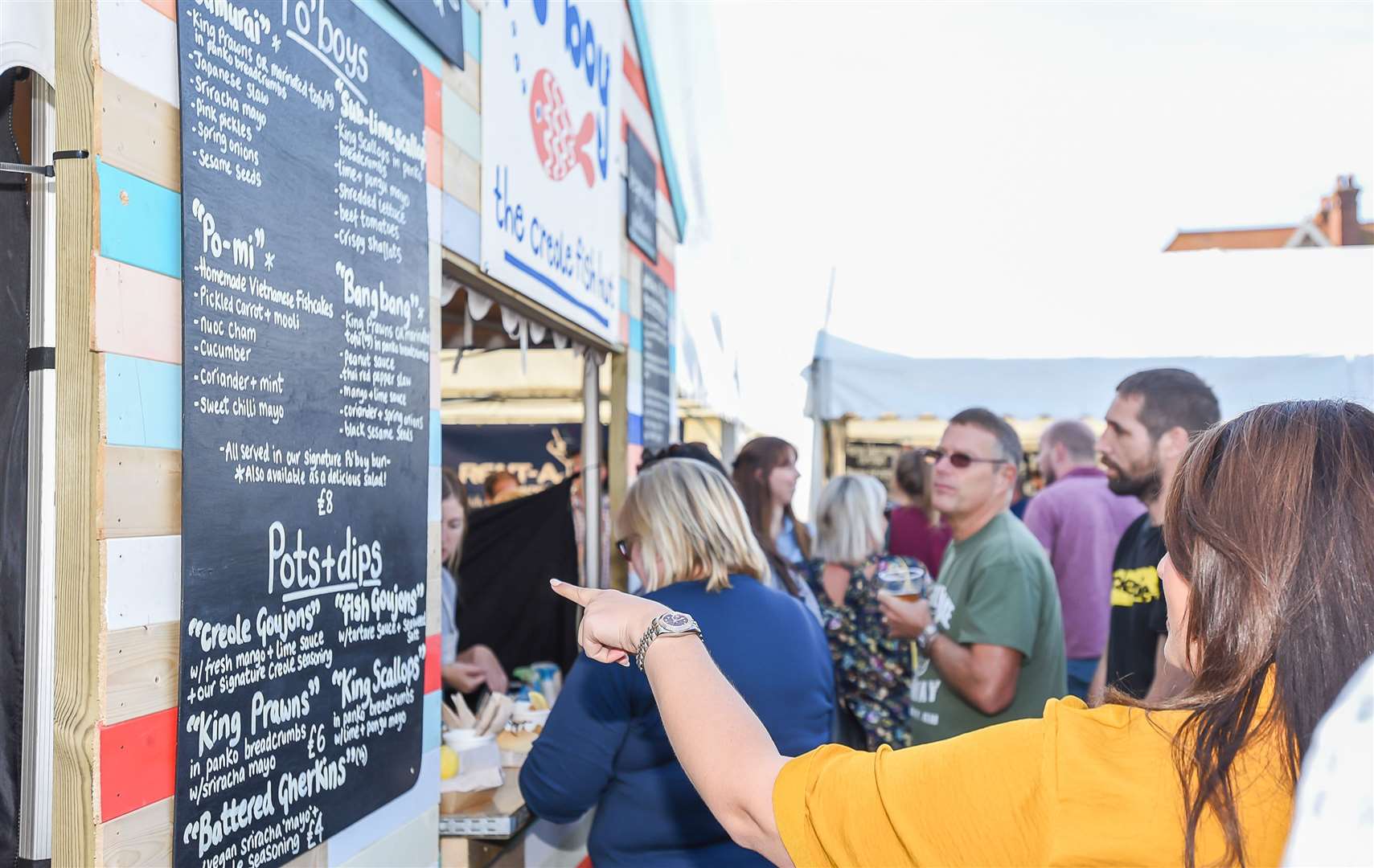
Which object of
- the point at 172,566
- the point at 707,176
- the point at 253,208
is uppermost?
the point at 707,176

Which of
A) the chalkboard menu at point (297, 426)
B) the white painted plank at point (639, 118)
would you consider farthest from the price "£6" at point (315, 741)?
the white painted plank at point (639, 118)

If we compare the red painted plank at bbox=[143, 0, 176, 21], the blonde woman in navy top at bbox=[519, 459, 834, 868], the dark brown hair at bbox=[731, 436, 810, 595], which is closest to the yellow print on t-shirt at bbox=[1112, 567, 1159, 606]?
the blonde woman in navy top at bbox=[519, 459, 834, 868]

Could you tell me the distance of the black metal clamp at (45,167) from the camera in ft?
4.68

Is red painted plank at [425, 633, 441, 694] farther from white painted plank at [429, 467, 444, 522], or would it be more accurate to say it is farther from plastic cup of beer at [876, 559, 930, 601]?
plastic cup of beer at [876, 559, 930, 601]

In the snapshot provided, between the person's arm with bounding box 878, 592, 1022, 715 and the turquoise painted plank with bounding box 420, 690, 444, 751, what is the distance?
1513 mm

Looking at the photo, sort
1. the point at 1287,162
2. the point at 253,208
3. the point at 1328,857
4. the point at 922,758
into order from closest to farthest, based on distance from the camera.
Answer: the point at 1328,857 → the point at 922,758 → the point at 253,208 → the point at 1287,162

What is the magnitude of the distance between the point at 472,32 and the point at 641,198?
84.3 inches

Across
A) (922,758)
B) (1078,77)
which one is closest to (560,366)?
(1078,77)

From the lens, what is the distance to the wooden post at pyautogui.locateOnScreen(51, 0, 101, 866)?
1.44m

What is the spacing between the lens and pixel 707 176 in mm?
6410

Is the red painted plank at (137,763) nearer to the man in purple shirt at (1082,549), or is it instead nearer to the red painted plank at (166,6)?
the red painted plank at (166,6)

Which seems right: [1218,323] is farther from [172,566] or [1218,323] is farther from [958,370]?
[172,566]

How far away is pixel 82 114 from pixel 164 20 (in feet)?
0.76

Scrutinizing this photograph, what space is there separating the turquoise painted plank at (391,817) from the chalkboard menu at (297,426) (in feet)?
0.16
